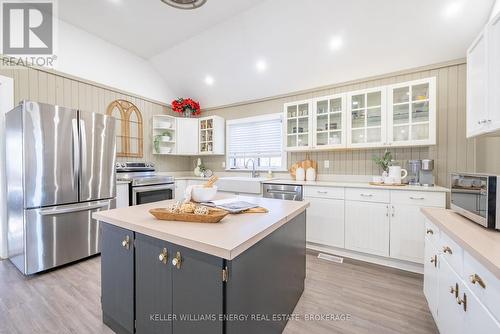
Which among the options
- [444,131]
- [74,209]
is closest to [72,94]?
[74,209]

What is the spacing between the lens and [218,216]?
1.21 meters

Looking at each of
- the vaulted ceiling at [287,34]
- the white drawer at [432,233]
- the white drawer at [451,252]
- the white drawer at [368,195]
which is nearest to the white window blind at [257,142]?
the vaulted ceiling at [287,34]

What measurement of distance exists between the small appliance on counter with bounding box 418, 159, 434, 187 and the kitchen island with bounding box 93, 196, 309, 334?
2.07 metres

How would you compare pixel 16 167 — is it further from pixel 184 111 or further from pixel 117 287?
pixel 184 111

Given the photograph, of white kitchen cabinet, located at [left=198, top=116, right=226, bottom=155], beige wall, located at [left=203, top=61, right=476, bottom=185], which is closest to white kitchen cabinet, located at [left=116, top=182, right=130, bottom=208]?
white kitchen cabinet, located at [left=198, top=116, right=226, bottom=155]

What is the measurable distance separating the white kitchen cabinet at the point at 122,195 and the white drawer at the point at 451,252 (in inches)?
→ 140

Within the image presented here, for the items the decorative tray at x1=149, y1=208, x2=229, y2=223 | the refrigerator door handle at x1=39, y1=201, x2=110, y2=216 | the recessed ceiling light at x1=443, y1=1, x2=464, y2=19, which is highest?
the recessed ceiling light at x1=443, y1=1, x2=464, y2=19

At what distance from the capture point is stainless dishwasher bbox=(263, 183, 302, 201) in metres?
3.08

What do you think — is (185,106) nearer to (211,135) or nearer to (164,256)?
(211,135)

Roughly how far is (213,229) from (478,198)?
5.19 feet

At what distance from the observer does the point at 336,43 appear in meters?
2.89

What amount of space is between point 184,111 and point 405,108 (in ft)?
12.8

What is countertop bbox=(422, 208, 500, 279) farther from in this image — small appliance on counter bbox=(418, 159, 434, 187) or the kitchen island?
small appliance on counter bbox=(418, 159, 434, 187)

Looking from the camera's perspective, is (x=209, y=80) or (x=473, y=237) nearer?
(x=473, y=237)
